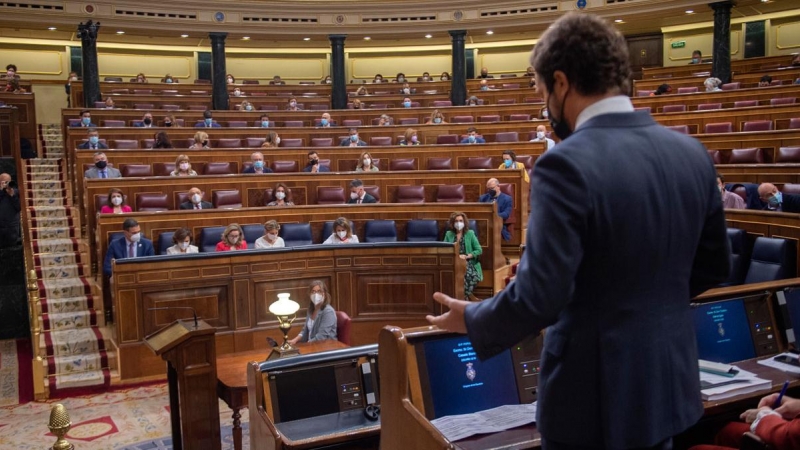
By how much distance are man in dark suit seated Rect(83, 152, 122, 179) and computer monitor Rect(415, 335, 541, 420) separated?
664cm

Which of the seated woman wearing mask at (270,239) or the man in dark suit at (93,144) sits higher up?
the man in dark suit at (93,144)

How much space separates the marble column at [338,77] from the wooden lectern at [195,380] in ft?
35.8

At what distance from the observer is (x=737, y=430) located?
2.32 m

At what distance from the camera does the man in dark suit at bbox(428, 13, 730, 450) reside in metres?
1.13

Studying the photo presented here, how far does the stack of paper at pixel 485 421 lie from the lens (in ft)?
6.02

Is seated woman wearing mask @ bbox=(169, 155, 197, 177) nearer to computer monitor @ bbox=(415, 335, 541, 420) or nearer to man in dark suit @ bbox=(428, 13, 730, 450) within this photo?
computer monitor @ bbox=(415, 335, 541, 420)

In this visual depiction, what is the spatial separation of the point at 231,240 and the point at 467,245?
2.19 metres

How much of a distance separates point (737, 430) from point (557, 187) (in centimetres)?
164

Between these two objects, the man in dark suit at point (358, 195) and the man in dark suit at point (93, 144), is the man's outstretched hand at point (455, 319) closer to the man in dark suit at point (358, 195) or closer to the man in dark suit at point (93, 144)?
the man in dark suit at point (358, 195)

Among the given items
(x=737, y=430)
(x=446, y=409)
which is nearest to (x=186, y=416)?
(x=446, y=409)

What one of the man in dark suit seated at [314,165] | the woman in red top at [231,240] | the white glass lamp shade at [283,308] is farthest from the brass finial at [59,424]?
the man in dark suit seated at [314,165]

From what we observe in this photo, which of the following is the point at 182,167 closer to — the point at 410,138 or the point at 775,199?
the point at 410,138

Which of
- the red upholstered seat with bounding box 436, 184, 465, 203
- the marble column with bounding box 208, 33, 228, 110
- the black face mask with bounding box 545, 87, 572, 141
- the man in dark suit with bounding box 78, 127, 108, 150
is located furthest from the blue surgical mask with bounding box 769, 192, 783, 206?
the marble column with bounding box 208, 33, 228, 110

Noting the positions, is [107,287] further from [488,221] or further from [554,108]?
[554,108]
